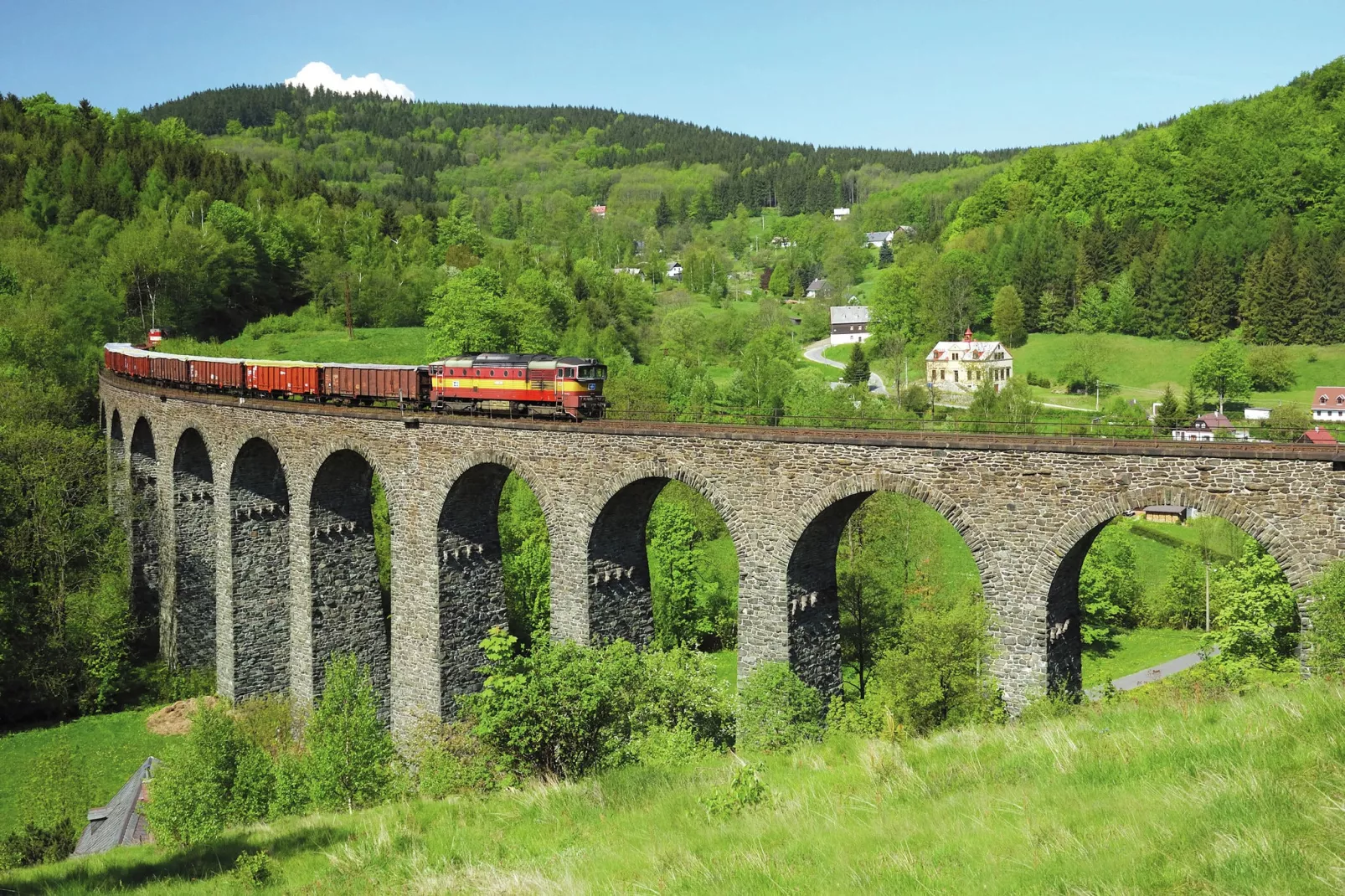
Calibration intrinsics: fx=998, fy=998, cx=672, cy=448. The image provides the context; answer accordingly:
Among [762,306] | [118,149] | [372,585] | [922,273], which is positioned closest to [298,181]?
[118,149]

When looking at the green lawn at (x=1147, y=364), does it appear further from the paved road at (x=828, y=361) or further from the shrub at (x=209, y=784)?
the shrub at (x=209, y=784)

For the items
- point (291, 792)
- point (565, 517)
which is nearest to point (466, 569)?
point (565, 517)

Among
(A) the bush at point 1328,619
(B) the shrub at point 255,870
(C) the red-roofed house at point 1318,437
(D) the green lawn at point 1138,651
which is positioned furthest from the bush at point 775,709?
(D) the green lawn at point 1138,651

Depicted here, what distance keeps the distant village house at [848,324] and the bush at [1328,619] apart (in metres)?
128

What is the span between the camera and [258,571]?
47219mm

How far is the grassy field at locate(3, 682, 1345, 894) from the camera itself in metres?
10.6

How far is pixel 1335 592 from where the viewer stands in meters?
20.2

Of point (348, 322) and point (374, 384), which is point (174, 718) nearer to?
point (374, 384)

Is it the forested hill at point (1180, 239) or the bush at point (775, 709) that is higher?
the forested hill at point (1180, 239)

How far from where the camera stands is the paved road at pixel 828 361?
378 feet

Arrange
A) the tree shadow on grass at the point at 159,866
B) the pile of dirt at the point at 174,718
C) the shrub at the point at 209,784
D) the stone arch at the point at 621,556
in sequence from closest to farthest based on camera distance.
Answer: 1. the tree shadow on grass at the point at 159,866
2. the shrub at the point at 209,784
3. the stone arch at the point at 621,556
4. the pile of dirt at the point at 174,718

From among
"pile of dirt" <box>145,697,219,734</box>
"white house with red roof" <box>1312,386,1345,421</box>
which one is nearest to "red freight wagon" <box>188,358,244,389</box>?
"pile of dirt" <box>145,697,219,734</box>

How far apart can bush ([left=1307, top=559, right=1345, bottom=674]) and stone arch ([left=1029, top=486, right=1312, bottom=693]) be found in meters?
0.62

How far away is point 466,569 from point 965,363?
81298 millimetres
